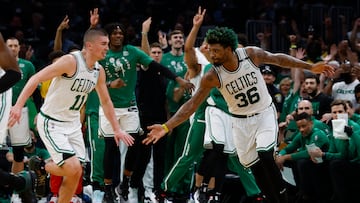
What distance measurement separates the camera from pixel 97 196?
11.1 metres

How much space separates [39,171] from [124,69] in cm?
164

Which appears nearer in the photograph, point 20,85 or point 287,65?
point 287,65

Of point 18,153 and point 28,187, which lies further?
point 18,153

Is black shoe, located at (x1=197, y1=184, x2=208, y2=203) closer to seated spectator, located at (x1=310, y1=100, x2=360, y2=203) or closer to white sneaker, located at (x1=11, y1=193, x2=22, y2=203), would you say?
seated spectator, located at (x1=310, y1=100, x2=360, y2=203)

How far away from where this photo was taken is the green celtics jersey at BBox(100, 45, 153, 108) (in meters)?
11.2

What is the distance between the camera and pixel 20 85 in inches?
456

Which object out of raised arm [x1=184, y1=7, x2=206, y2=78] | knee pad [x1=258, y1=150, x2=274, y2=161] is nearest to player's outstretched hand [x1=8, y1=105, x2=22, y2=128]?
knee pad [x1=258, y1=150, x2=274, y2=161]

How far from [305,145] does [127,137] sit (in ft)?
9.52

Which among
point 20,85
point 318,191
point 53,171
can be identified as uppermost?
point 20,85

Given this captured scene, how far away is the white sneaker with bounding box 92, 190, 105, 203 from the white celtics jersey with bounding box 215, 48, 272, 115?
2691 millimetres

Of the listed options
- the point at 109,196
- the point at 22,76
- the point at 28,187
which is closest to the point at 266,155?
the point at 28,187

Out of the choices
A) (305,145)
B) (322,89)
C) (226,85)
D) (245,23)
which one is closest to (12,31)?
(245,23)

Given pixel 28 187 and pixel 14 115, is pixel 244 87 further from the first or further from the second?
pixel 28 187

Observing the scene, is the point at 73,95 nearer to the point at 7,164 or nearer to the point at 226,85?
the point at 226,85
